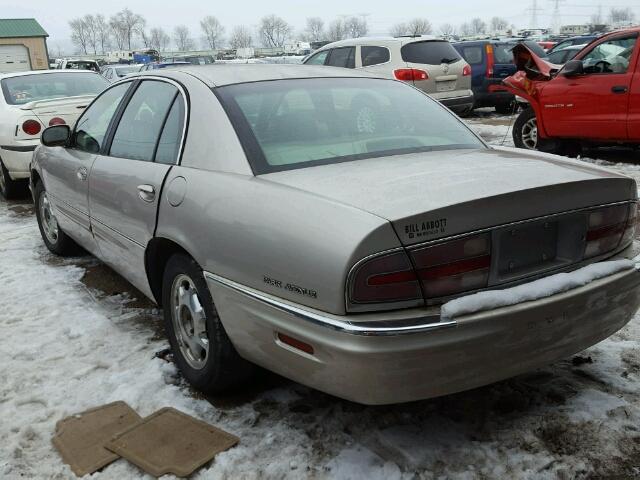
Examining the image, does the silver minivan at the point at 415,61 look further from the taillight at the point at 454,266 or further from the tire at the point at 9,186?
the taillight at the point at 454,266

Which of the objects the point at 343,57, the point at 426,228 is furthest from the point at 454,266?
the point at 343,57

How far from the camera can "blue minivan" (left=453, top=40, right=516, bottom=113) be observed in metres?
15.1

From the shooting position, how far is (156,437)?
107 inches

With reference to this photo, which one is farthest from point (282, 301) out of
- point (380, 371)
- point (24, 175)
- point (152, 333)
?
point (24, 175)

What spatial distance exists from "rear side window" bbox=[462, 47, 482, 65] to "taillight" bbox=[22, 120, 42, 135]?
35.5 feet

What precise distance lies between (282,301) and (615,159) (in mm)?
7685

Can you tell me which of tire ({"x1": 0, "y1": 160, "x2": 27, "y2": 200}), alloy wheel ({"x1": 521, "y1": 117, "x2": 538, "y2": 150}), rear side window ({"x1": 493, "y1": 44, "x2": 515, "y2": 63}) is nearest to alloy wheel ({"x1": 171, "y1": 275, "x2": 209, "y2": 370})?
tire ({"x1": 0, "y1": 160, "x2": 27, "y2": 200})

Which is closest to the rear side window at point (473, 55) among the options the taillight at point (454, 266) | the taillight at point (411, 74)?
the taillight at point (411, 74)

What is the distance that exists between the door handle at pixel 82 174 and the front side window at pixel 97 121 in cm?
13

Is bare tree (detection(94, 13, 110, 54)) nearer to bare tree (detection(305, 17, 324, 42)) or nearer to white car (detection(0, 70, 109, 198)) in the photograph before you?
bare tree (detection(305, 17, 324, 42))

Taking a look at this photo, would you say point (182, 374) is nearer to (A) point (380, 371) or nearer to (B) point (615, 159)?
(A) point (380, 371)

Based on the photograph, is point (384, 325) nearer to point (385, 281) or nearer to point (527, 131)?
point (385, 281)

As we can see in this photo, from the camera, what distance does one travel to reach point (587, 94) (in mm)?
8000

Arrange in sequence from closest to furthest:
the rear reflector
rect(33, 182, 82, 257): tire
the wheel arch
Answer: the rear reflector → the wheel arch → rect(33, 182, 82, 257): tire
